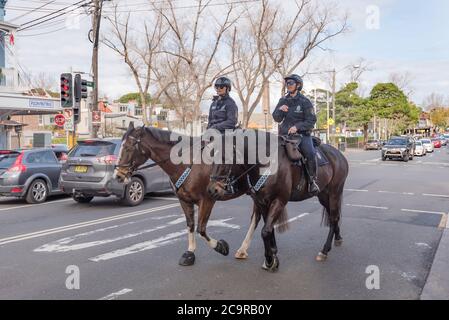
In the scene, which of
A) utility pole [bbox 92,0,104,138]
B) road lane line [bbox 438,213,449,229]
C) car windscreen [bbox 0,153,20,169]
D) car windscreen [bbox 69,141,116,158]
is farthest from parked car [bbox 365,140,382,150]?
car windscreen [bbox 0,153,20,169]

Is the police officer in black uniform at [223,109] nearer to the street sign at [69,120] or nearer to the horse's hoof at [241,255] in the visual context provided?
the horse's hoof at [241,255]

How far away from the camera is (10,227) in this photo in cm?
912

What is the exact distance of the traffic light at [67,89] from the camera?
60.3 feet

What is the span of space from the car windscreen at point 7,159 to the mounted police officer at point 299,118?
9.39 m

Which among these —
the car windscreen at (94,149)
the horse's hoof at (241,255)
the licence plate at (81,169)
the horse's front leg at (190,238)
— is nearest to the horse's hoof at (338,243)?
the horse's hoof at (241,255)

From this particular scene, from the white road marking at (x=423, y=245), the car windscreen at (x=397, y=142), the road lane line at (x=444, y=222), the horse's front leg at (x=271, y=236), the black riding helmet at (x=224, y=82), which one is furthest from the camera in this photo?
the car windscreen at (x=397, y=142)

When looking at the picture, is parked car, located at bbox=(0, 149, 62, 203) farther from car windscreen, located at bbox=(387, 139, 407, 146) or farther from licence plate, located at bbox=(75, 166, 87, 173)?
car windscreen, located at bbox=(387, 139, 407, 146)

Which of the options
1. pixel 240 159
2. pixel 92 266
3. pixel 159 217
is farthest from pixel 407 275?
pixel 159 217

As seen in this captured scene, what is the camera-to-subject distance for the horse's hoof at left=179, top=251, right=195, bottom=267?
6145 millimetres

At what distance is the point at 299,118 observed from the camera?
21.7ft

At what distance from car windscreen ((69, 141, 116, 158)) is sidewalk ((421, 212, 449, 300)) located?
8144 millimetres

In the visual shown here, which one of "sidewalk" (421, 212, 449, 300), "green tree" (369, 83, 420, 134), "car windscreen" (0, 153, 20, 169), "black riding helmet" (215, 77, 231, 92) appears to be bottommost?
"sidewalk" (421, 212, 449, 300)

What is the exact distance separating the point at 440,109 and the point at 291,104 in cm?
14918

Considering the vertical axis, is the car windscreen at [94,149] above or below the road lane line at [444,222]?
above
